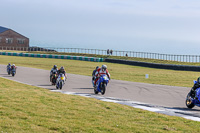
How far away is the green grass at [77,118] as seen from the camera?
8.46m

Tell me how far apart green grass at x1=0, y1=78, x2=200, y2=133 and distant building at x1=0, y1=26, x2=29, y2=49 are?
95.7 meters

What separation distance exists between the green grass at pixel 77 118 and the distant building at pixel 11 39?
95662 mm

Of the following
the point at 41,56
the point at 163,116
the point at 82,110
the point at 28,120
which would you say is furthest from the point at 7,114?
Result: the point at 41,56

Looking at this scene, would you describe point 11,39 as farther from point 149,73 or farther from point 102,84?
point 102,84

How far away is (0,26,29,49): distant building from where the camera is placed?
347 feet

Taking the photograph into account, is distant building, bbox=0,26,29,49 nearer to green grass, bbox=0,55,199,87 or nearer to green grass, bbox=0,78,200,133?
green grass, bbox=0,55,199,87

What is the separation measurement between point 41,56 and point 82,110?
6557cm

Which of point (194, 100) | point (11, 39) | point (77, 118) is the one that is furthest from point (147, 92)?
point (11, 39)

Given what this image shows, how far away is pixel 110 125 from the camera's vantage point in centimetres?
893

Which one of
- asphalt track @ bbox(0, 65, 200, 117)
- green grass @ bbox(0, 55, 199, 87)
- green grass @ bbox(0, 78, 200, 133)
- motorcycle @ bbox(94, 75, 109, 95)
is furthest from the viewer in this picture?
green grass @ bbox(0, 55, 199, 87)

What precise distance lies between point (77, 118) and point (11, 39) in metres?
102

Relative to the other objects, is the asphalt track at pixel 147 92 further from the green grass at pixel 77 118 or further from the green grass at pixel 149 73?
the green grass at pixel 149 73

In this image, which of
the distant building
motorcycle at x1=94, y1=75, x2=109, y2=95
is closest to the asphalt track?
motorcycle at x1=94, y1=75, x2=109, y2=95

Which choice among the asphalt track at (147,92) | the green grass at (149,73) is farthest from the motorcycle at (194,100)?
the green grass at (149,73)
